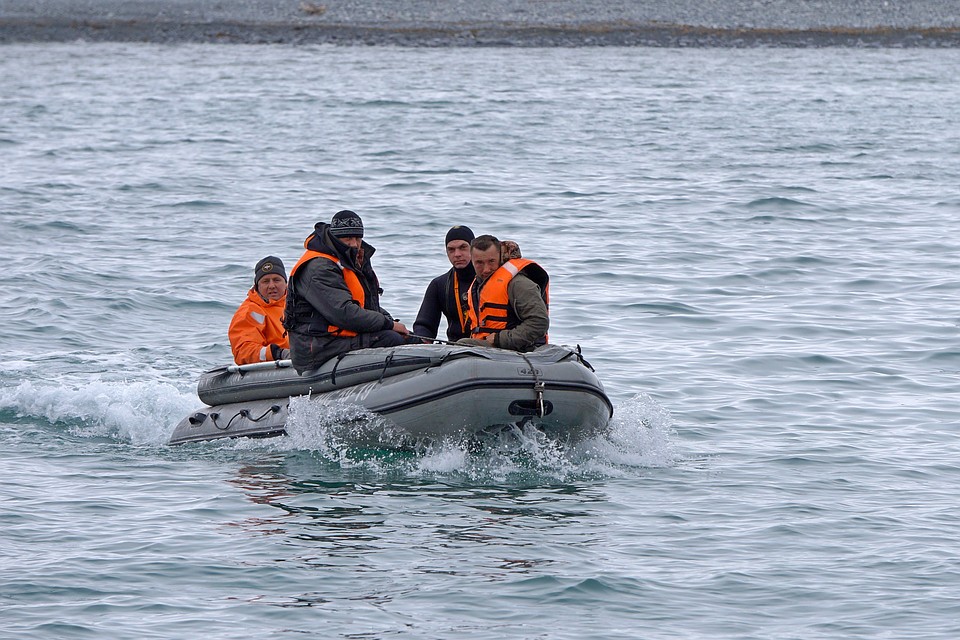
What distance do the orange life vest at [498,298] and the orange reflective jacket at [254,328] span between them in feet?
5.27

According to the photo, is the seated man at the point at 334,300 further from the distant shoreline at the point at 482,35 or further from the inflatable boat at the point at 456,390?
the distant shoreline at the point at 482,35

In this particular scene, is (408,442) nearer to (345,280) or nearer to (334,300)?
(334,300)

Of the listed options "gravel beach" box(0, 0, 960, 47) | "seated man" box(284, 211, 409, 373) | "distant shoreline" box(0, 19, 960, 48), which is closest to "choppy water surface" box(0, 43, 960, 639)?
"seated man" box(284, 211, 409, 373)

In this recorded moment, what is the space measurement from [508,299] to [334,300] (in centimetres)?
110

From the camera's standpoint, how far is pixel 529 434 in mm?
8812

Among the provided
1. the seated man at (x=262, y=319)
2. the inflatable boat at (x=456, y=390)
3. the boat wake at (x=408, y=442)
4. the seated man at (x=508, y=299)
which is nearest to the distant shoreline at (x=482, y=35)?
the seated man at (x=262, y=319)

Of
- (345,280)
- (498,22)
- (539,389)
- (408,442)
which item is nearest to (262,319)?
(345,280)

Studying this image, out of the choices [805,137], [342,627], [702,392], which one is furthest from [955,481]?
[805,137]

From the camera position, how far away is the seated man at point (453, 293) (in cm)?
916

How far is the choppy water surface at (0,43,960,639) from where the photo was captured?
7.02 meters

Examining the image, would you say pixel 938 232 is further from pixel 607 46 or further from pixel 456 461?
pixel 607 46

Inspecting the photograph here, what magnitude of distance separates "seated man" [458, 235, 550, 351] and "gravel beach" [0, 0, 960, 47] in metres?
34.9

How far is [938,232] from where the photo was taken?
1825 centimetres

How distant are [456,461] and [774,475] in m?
2.01
